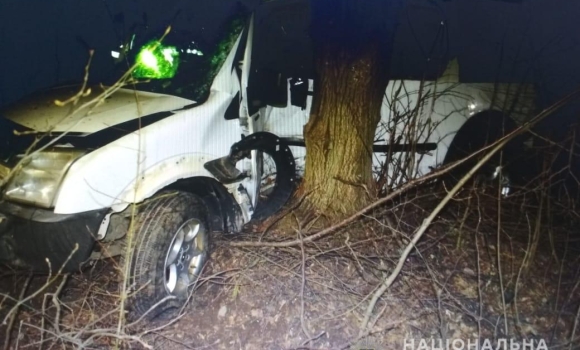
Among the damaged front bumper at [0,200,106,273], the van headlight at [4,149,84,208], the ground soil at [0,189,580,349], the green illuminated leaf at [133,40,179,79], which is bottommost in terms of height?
the ground soil at [0,189,580,349]

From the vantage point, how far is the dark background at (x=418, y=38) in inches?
199

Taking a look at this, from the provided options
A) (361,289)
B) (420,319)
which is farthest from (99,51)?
(420,319)

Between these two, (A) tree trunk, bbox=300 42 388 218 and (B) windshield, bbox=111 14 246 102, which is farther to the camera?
(A) tree trunk, bbox=300 42 388 218

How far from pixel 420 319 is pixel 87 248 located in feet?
6.99

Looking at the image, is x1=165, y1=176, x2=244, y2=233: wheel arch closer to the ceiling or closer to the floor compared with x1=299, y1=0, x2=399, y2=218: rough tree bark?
closer to the floor

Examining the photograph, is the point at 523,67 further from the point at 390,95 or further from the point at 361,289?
the point at 361,289

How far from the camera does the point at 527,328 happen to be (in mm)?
2949

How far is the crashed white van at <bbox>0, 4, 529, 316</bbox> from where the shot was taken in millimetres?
2529

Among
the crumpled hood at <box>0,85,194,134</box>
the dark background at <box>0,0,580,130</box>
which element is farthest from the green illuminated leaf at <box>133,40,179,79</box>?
the dark background at <box>0,0,580,130</box>

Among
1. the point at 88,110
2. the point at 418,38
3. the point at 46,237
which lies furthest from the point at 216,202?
the point at 418,38

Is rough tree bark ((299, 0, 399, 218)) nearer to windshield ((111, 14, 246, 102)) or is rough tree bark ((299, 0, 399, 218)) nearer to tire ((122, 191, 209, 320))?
windshield ((111, 14, 246, 102))

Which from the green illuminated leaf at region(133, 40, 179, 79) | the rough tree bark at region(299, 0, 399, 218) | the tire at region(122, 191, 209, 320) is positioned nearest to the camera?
the tire at region(122, 191, 209, 320)

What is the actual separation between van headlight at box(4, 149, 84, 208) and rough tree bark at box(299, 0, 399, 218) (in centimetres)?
200

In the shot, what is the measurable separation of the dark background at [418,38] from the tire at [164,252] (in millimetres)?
2229
